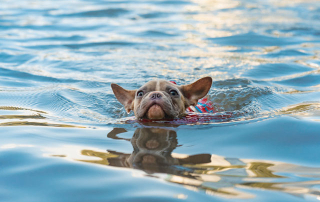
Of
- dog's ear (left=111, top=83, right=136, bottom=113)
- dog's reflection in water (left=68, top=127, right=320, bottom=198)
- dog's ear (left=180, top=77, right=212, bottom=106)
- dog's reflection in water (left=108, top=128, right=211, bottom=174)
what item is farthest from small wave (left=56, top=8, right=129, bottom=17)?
dog's reflection in water (left=68, top=127, right=320, bottom=198)

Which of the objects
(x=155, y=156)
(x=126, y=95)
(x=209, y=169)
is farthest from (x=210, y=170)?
(x=126, y=95)

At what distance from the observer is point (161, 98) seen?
5.13 meters

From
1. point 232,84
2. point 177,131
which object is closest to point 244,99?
point 232,84

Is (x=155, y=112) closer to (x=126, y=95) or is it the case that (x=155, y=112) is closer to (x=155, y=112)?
(x=155, y=112)

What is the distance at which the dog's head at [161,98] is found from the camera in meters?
5.14

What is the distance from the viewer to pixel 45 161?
3623 mm

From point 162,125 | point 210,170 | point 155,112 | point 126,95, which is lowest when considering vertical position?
point 210,170

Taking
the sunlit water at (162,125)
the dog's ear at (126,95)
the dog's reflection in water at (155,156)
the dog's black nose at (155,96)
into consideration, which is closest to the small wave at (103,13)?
the sunlit water at (162,125)

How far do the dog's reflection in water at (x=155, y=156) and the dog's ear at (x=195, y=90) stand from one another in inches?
59.7

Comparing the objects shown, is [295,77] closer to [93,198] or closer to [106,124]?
[106,124]

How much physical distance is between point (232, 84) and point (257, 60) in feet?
7.06

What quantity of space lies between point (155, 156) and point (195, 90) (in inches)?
96.3

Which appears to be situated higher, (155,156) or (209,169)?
(155,156)

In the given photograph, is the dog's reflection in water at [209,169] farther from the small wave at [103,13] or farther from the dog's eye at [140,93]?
the small wave at [103,13]
